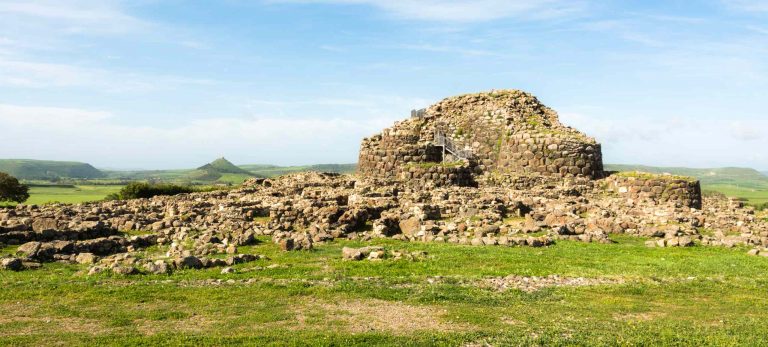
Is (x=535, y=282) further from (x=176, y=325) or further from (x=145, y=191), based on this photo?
(x=145, y=191)

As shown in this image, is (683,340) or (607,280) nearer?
(683,340)

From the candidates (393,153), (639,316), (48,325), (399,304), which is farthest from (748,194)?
(48,325)

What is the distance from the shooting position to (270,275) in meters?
15.5

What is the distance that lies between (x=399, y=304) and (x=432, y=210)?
1417 centimetres

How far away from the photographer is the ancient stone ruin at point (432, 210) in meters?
19.5

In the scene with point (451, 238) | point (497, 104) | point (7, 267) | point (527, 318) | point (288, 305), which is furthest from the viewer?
point (497, 104)

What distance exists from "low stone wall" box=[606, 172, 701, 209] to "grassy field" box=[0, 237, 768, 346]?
1758 cm

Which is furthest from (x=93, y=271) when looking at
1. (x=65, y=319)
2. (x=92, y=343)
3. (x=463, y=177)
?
(x=463, y=177)

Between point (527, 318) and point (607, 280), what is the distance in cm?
436

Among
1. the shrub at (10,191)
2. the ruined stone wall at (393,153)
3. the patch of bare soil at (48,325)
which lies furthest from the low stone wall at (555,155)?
the shrub at (10,191)

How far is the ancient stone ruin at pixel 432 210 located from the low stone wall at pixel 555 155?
0.26 feet

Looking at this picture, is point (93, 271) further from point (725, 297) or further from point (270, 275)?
point (725, 297)

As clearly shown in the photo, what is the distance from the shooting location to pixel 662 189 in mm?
34594

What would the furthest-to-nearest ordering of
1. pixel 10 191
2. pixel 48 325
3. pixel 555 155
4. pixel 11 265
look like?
pixel 10 191
pixel 555 155
pixel 11 265
pixel 48 325
